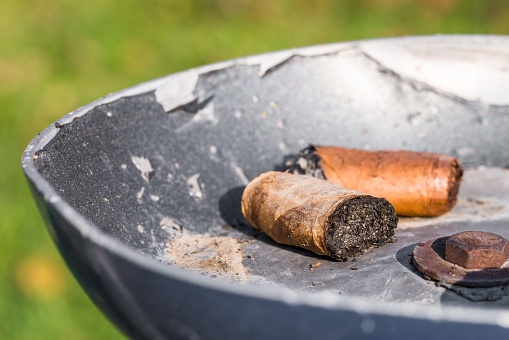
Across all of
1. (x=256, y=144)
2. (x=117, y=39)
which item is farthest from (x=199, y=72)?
(x=117, y=39)

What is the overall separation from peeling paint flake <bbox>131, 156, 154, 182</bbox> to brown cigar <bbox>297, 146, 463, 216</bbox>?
0.31 meters

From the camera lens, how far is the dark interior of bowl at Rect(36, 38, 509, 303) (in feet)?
4.40

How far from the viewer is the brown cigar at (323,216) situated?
1.33 meters

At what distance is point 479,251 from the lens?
1.21m

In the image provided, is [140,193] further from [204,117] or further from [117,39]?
[117,39]

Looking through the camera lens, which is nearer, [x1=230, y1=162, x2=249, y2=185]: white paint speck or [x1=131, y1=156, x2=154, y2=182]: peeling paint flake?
[x1=131, y1=156, x2=154, y2=182]: peeling paint flake

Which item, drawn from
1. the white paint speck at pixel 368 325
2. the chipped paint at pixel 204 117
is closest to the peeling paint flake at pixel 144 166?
the chipped paint at pixel 204 117

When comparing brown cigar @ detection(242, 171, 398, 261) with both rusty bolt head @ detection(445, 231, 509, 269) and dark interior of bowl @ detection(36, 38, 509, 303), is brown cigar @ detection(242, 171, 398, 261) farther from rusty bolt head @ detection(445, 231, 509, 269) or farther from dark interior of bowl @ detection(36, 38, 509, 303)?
rusty bolt head @ detection(445, 231, 509, 269)

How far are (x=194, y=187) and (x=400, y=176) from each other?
16.8 inches

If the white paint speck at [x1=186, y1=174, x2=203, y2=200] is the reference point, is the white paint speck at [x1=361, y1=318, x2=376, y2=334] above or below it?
above

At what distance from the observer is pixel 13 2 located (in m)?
4.91

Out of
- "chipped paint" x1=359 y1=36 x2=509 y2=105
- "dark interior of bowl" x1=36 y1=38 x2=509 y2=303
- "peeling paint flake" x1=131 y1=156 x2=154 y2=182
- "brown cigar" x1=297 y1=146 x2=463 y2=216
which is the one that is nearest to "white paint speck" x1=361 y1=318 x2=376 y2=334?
"dark interior of bowl" x1=36 y1=38 x2=509 y2=303

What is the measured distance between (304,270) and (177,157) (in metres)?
Result: 0.43

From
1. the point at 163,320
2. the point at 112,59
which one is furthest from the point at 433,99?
the point at 112,59
